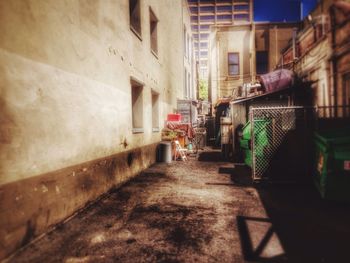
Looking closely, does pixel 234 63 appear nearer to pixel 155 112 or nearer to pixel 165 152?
pixel 155 112

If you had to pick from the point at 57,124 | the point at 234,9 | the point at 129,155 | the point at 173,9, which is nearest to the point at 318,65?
the point at 173,9

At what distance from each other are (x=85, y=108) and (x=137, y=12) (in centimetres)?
547

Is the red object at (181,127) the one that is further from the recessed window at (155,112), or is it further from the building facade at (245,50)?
the building facade at (245,50)

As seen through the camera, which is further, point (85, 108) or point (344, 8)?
point (344, 8)

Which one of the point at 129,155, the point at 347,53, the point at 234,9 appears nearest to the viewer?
the point at 129,155

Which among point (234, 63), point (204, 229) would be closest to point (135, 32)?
point (204, 229)

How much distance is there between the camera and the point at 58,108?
368 centimetres

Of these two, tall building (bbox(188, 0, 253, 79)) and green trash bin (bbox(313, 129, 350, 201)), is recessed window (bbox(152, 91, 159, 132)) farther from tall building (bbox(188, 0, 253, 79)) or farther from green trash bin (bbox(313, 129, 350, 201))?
tall building (bbox(188, 0, 253, 79))

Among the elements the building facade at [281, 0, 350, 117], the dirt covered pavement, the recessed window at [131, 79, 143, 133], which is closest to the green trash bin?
the dirt covered pavement

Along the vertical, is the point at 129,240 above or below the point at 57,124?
below

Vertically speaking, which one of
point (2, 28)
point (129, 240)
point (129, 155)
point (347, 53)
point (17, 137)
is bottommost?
point (129, 240)

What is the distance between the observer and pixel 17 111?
2928 mm

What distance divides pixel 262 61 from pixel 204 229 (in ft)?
67.7

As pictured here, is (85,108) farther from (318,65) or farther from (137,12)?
(318,65)
